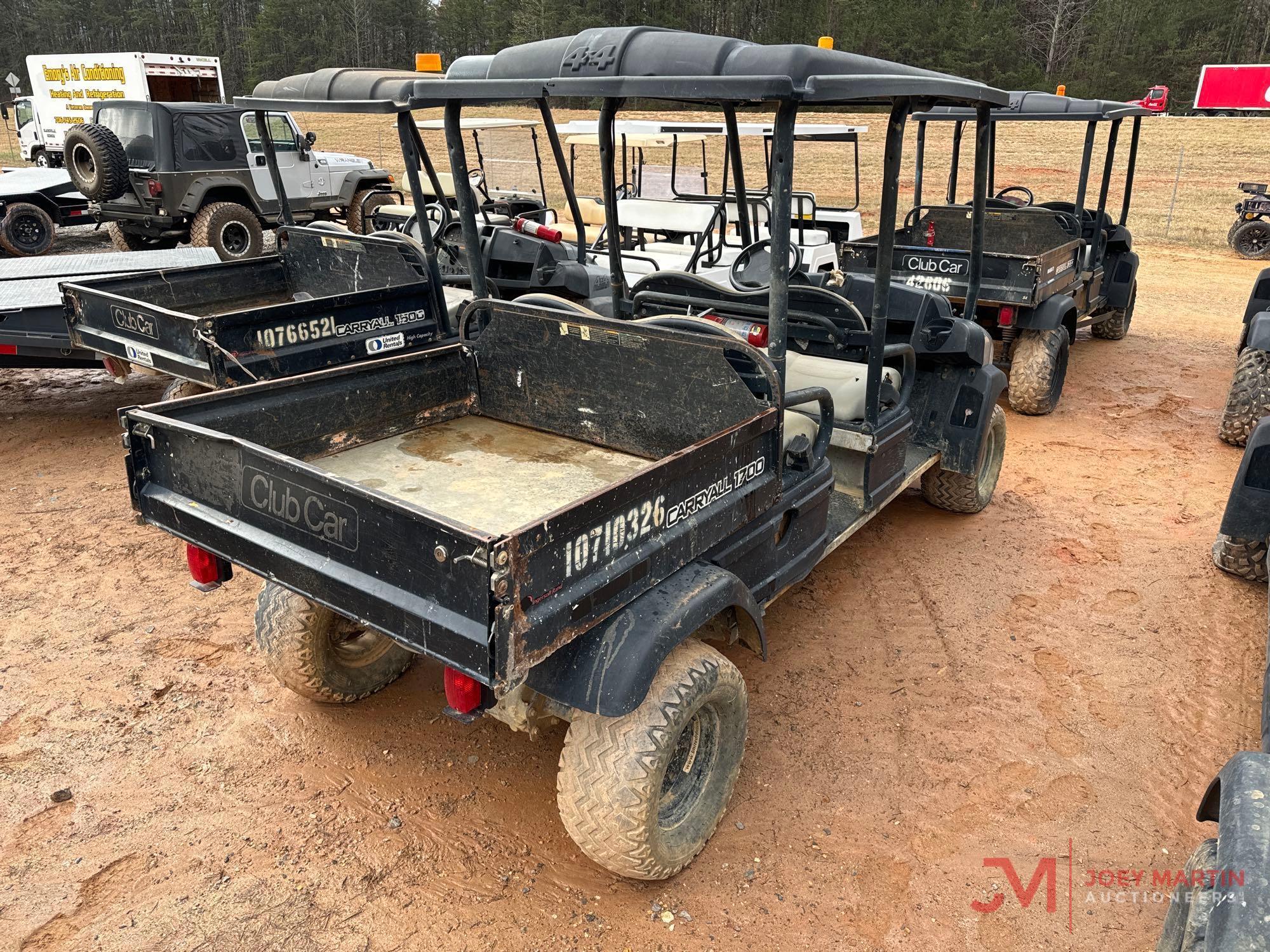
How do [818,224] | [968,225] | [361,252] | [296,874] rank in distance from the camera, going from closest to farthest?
1. [296,874]
2. [361,252]
3. [968,225]
4. [818,224]

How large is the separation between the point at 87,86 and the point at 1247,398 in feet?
73.3

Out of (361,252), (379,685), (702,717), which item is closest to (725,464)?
(702,717)

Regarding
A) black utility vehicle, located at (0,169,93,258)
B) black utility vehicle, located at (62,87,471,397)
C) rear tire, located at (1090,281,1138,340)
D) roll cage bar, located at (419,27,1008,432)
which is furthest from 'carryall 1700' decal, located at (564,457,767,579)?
black utility vehicle, located at (0,169,93,258)

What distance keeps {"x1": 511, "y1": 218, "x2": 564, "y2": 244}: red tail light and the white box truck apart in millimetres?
15258

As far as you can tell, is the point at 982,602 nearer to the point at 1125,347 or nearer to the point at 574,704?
the point at 574,704

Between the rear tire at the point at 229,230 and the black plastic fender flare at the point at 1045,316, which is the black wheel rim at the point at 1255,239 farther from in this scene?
the rear tire at the point at 229,230

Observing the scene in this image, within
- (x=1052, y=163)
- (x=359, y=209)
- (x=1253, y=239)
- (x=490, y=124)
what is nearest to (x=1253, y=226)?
(x=1253, y=239)

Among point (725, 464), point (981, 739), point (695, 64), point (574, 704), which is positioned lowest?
point (981, 739)

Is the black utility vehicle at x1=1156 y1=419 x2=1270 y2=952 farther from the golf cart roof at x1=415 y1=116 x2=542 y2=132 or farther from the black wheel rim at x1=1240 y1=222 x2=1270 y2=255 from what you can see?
the black wheel rim at x1=1240 y1=222 x2=1270 y2=255

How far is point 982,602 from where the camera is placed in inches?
179

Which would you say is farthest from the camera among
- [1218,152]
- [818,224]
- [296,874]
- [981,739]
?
[1218,152]

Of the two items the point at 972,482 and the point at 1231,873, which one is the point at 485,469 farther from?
the point at 972,482

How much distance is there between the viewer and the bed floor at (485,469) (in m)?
3.20

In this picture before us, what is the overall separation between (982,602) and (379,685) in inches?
Result: 113
